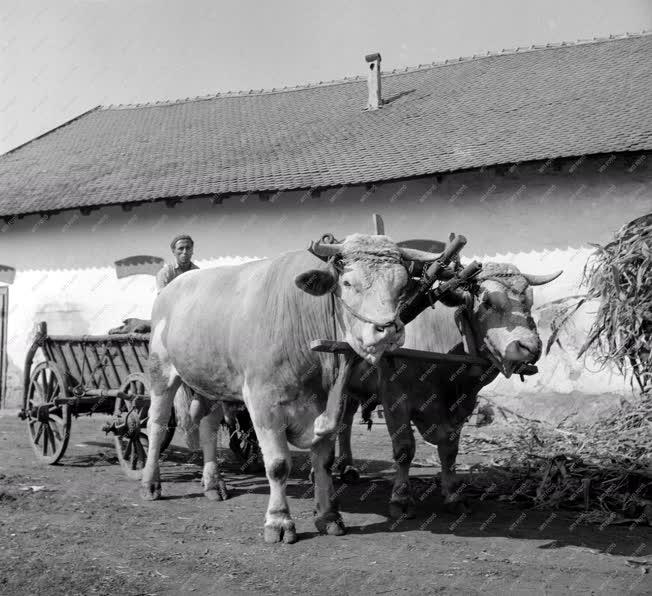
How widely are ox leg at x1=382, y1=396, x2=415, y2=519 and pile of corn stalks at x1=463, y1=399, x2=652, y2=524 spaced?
38.0 inches

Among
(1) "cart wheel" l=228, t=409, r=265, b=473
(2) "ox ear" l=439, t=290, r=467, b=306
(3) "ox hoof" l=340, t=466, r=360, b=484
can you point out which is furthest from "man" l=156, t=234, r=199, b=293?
(2) "ox ear" l=439, t=290, r=467, b=306

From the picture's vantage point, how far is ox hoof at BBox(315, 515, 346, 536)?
4.93 m

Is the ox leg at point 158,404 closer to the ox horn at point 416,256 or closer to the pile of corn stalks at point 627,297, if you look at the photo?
the ox horn at point 416,256

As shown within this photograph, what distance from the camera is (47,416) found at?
772 centimetres

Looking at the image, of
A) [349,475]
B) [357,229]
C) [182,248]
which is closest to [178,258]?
[182,248]

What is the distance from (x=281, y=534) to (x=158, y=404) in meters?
1.99

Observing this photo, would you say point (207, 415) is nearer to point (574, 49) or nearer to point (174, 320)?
point (174, 320)

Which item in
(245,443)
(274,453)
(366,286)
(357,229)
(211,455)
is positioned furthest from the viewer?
(357,229)

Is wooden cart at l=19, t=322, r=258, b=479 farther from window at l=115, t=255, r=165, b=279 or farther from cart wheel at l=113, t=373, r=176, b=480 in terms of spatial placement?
window at l=115, t=255, r=165, b=279

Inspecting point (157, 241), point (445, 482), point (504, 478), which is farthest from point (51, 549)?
point (157, 241)

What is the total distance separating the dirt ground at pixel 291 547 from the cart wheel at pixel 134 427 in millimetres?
275

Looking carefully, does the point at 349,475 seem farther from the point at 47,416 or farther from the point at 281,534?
the point at 47,416

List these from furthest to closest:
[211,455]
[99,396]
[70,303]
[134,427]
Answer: [70,303] → [99,396] → [134,427] → [211,455]

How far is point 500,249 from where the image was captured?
11.9 m
